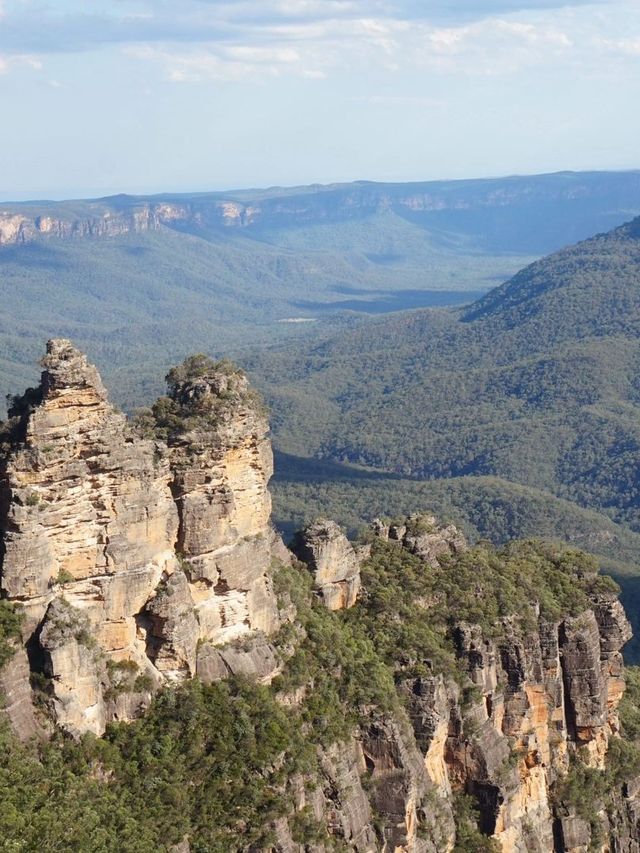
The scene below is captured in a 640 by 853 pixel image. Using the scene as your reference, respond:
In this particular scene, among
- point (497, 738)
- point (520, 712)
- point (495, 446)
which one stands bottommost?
point (495, 446)

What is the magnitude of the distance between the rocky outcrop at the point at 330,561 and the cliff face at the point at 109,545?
518 centimetres

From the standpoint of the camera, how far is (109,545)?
30734mm

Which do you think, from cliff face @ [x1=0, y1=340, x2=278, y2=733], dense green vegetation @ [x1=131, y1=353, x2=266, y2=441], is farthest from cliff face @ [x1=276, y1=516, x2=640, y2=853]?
dense green vegetation @ [x1=131, y1=353, x2=266, y2=441]

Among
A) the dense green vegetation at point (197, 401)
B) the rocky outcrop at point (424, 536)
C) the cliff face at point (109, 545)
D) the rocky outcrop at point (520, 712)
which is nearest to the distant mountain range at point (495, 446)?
the rocky outcrop at point (424, 536)

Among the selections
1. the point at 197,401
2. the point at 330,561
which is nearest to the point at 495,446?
the point at 330,561

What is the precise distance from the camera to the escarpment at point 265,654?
97.6 feet

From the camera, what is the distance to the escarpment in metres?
29.8

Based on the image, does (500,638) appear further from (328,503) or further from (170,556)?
(328,503)

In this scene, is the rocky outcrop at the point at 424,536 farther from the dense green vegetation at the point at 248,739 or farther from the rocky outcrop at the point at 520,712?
the dense green vegetation at the point at 248,739

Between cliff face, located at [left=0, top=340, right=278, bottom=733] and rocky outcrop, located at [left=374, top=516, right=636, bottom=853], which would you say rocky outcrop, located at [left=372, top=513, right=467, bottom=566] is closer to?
rocky outcrop, located at [left=374, top=516, right=636, bottom=853]

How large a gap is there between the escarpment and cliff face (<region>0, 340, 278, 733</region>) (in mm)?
54

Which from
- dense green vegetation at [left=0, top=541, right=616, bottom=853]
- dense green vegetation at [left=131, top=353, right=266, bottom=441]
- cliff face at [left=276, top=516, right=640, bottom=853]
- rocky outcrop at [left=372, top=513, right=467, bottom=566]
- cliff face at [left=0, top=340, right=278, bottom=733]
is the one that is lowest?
cliff face at [left=276, top=516, right=640, bottom=853]

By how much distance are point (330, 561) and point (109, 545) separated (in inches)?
412

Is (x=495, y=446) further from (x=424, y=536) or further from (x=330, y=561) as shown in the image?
(x=330, y=561)
